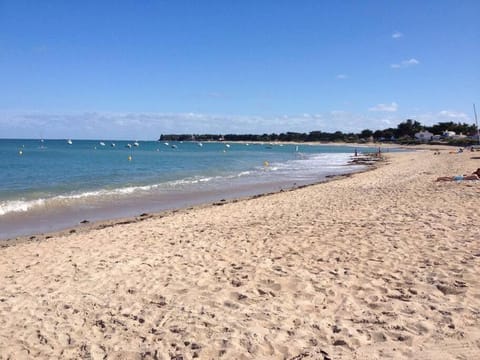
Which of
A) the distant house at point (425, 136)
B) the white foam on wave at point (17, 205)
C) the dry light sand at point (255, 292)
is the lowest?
the white foam on wave at point (17, 205)

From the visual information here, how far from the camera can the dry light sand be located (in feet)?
13.4

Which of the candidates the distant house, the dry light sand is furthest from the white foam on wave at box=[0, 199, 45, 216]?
the distant house

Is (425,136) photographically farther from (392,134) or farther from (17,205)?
(17,205)

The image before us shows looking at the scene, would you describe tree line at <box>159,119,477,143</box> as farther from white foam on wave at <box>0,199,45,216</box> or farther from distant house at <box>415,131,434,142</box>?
white foam on wave at <box>0,199,45,216</box>

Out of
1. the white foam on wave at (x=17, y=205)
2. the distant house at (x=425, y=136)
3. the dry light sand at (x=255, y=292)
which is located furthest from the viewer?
the distant house at (x=425, y=136)

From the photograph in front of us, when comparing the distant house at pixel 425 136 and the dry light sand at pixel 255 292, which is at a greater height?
the distant house at pixel 425 136

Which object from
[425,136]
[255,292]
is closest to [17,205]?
[255,292]

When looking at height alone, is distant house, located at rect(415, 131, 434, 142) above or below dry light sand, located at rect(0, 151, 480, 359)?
above

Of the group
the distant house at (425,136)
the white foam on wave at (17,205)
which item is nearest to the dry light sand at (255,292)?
the white foam on wave at (17,205)

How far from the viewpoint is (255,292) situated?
18.1 feet

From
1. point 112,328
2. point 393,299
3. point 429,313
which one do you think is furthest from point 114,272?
point 429,313

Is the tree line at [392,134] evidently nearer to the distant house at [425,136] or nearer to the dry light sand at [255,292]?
the distant house at [425,136]

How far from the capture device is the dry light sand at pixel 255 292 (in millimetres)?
4082

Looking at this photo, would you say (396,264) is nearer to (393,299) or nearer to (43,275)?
(393,299)
